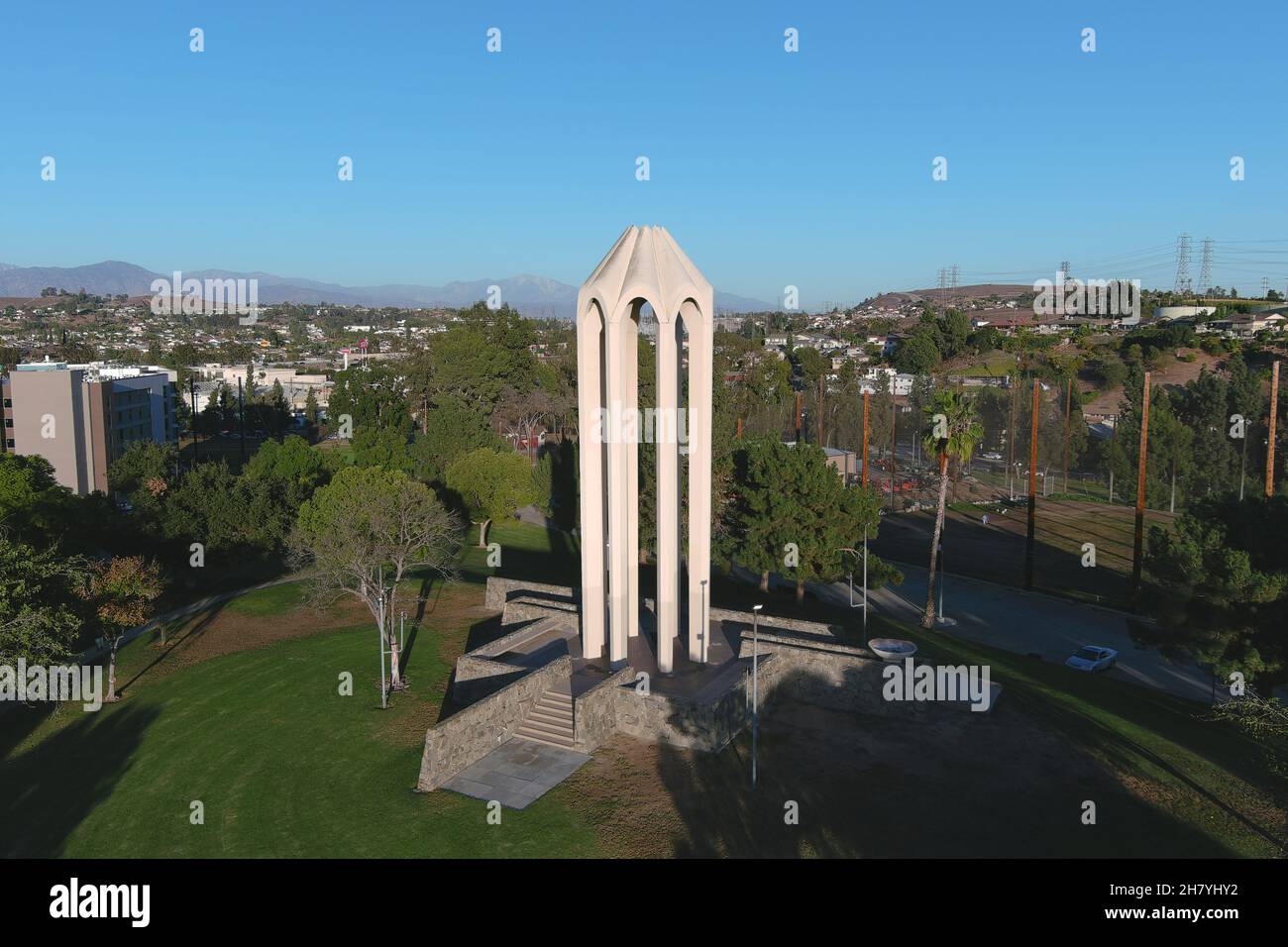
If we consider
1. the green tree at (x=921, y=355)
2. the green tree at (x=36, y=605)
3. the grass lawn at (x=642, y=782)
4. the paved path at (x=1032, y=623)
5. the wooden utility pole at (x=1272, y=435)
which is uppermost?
the green tree at (x=921, y=355)

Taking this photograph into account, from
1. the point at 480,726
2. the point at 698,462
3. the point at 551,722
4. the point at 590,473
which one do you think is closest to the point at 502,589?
the point at 590,473

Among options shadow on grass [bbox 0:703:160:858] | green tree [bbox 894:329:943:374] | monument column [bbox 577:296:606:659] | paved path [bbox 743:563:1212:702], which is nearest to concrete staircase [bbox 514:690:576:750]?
monument column [bbox 577:296:606:659]

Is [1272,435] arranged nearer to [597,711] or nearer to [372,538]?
[597,711]

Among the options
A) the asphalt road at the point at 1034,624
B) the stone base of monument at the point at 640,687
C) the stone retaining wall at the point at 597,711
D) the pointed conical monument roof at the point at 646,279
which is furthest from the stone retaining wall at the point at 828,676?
the asphalt road at the point at 1034,624

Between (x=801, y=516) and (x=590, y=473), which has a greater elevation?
(x=590, y=473)

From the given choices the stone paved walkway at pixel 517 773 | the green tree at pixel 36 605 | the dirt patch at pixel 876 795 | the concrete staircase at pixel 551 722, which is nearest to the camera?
the dirt patch at pixel 876 795

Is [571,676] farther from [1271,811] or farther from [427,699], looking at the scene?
[1271,811]

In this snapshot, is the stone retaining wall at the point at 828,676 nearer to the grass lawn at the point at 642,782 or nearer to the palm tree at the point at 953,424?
the grass lawn at the point at 642,782
